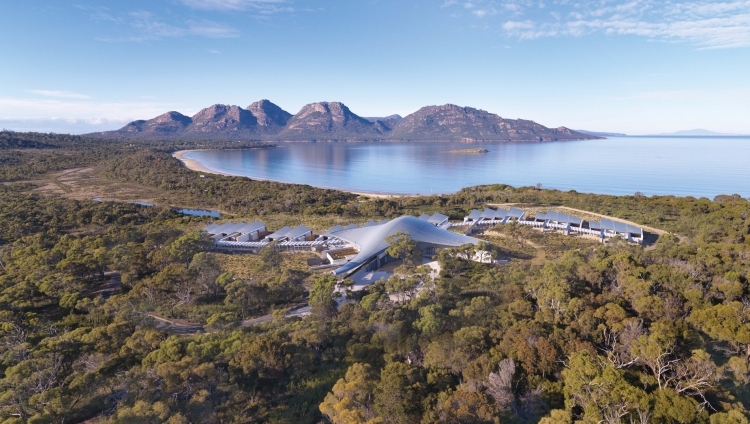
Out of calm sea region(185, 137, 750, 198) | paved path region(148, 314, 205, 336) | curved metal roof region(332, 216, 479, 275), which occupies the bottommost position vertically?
paved path region(148, 314, 205, 336)

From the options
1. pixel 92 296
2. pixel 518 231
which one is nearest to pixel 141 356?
pixel 92 296

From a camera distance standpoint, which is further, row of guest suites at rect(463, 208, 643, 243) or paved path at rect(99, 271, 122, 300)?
row of guest suites at rect(463, 208, 643, 243)

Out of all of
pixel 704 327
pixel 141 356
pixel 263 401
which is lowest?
pixel 263 401

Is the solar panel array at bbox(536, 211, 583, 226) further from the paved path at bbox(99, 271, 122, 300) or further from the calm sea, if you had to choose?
the paved path at bbox(99, 271, 122, 300)

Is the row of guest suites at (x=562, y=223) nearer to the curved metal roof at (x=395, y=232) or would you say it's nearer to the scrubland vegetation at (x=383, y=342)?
the scrubland vegetation at (x=383, y=342)

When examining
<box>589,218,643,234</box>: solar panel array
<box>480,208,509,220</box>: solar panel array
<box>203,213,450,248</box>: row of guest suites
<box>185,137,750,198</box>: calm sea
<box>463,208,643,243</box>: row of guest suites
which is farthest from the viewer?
<box>185,137,750,198</box>: calm sea

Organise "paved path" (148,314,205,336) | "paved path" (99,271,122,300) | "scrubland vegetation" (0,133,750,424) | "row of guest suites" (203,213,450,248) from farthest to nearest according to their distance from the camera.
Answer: "row of guest suites" (203,213,450,248)
"paved path" (99,271,122,300)
"paved path" (148,314,205,336)
"scrubland vegetation" (0,133,750,424)

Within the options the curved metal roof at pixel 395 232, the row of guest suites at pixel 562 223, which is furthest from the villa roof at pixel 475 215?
the curved metal roof at pixel 395 232

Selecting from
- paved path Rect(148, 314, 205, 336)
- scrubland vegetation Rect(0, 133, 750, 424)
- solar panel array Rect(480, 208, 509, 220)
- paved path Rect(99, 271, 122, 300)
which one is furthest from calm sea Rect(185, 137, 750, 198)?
paved path Rect(148, 314, 205, 336)

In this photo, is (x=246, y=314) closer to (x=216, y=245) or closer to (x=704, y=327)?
(x=216, y=245)
